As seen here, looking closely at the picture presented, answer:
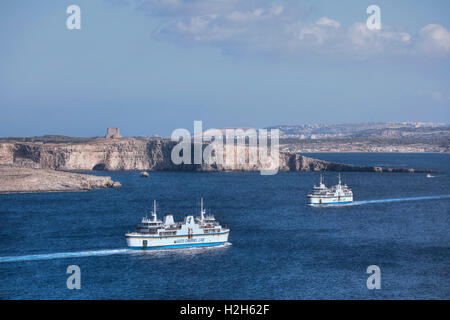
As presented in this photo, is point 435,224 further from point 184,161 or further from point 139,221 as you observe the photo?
point 184,161

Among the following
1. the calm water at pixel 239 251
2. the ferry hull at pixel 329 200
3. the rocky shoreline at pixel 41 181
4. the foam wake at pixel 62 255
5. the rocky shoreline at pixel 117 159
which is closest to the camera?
the calm water at pixel 239 251

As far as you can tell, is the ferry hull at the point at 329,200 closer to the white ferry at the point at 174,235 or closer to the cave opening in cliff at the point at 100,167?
the white ferry at the point at 174,235

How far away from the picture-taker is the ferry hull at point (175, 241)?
53250 mm

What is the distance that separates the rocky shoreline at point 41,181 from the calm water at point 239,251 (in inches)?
249

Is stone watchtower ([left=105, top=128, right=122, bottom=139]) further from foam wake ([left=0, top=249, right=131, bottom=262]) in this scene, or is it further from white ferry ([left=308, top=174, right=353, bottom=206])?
foam wake ([left=0, top=249, right=131, bottom=262])

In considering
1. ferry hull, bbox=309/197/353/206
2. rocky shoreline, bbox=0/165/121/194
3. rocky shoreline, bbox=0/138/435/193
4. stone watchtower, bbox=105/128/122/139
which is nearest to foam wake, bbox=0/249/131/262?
ferry hull, bbox=309/197/353/206

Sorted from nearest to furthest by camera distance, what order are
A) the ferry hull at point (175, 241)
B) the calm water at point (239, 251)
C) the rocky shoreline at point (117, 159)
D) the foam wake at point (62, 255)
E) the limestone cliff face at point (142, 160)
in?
the calm water at point (239, 251), the foam wake at point (62, 255), the ferry hull at point (175, 241), the rocky shoreline at point (117, 159), the limestone cliff face at point (142, 160)

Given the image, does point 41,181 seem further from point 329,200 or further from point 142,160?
point 142,160

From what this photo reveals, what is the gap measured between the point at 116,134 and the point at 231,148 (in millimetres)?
44487

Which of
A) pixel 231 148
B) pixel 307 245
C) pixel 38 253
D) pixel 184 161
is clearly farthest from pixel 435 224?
pixel 184 161

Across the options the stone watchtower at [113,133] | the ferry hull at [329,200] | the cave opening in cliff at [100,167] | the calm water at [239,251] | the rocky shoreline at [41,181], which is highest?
the stone watchtower at [113,133]

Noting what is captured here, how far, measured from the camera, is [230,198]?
302ft

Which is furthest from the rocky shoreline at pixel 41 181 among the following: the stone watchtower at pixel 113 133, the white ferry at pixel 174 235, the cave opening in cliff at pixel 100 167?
the stone watchtower at pixel 113 133

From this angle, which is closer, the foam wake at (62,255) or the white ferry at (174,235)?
the foam wake at (62,255)
